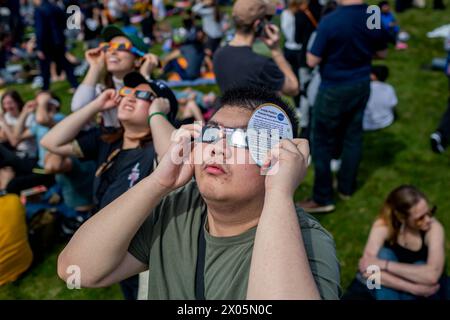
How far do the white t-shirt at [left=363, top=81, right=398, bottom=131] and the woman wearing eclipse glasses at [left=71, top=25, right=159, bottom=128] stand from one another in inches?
145

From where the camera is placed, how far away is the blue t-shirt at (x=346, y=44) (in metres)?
3.83

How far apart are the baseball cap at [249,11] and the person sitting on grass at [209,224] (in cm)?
192

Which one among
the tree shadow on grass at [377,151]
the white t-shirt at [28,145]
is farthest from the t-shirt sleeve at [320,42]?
the white t-shirt at [28,145]

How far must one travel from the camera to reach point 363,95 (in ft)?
13.6

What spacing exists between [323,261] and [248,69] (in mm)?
2331

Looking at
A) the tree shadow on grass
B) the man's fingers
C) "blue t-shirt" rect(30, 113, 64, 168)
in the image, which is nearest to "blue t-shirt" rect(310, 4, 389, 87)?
the tree shadow on grass

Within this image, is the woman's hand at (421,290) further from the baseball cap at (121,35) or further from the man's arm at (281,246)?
the baseball cap at (121,35)

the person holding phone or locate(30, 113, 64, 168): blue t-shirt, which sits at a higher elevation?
the person holding phone

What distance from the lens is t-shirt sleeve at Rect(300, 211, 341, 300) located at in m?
1.34

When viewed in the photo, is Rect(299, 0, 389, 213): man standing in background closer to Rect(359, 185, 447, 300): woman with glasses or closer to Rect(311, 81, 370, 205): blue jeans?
Rect(311, 81, 370, 205): blue jeans

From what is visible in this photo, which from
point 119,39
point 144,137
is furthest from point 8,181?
Answer: point 144,137

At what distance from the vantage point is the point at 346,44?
3.90 metres

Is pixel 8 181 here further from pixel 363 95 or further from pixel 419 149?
pixel 419 149

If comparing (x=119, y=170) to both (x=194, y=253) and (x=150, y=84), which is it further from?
(x=194, y=253)
